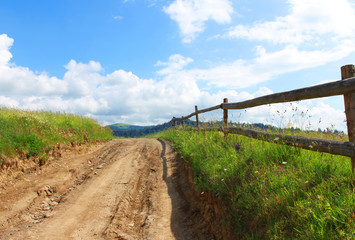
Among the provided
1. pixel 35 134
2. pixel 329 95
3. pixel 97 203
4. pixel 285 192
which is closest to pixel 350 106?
pixel 329 95

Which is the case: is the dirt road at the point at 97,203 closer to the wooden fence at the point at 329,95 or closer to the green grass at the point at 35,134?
the green grass at the point at 35,134

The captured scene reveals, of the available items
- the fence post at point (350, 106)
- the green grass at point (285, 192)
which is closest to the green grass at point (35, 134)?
the green grass at point (285, 192)

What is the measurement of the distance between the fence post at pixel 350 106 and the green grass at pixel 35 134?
8.61m

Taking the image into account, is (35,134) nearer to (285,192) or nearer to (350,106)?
(285,192)

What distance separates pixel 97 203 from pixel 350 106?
5.62m

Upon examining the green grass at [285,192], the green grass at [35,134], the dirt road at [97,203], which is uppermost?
the green grass at [35,134]

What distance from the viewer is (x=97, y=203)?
18.6ft

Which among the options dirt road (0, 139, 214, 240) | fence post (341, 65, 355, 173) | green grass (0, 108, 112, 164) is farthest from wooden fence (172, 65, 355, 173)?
green grass (0, 108, 112, 164)

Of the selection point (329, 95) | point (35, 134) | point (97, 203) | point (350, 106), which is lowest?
point (97, 203)

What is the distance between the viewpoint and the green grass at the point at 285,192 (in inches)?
101

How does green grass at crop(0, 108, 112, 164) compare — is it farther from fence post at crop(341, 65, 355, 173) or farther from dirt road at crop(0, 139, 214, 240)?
fence post at crop(341, 65, 355, 173)

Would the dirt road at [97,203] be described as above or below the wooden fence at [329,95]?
below

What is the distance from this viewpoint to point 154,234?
4426 millimetres

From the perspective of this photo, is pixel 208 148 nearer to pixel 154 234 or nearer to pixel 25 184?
pixel 154 234
